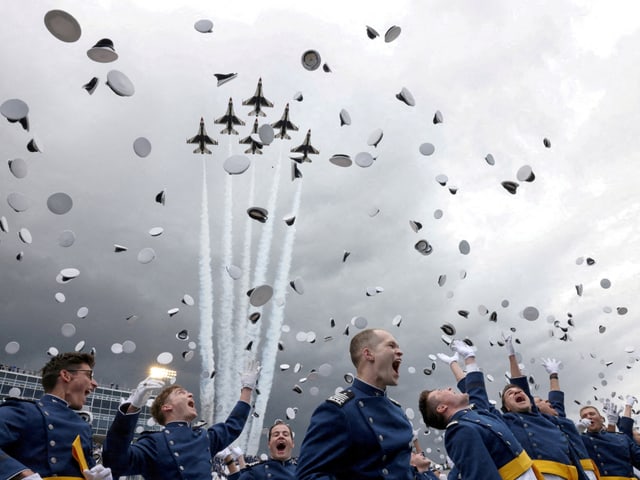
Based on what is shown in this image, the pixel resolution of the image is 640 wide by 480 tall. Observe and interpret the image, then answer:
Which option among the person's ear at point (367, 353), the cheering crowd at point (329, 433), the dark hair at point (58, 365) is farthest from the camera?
the dark hair at point (58, 365)

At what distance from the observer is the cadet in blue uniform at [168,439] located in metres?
5.74

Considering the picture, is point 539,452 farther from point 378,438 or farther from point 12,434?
point 12,434

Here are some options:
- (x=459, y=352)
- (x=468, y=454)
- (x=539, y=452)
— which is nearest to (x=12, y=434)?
(x=468, y=454)

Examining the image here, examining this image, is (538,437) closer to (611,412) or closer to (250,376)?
(250,376)

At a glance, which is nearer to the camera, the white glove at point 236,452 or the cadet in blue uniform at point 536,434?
the cadet in blue uniform at point 536,434

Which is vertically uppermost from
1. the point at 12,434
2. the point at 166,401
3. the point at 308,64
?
the point at 308,64

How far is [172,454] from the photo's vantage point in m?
6.84

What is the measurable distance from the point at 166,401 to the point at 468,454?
15.2 ft

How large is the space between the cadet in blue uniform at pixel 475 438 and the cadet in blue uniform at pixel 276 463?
3.83 meters

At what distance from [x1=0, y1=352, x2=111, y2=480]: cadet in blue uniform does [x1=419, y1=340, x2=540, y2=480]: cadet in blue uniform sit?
385 centimetres

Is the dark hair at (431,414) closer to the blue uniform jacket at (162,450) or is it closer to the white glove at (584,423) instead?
the blue uniform jacket at (162,450)

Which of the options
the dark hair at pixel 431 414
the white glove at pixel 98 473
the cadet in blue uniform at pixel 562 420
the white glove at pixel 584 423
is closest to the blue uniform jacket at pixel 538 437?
the cadet in blue uniform at pixel 562 420

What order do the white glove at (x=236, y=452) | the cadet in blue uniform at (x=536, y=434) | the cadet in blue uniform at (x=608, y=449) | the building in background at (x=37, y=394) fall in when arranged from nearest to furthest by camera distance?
the cadet in blue uniform at (x=536, y=434)
the white glove at (x=236, y=452)
the cadet in blue uniform at (x=608, y=449)
the building in background at (x=37, y=394)

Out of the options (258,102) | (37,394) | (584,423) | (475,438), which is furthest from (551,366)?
(37,394)
